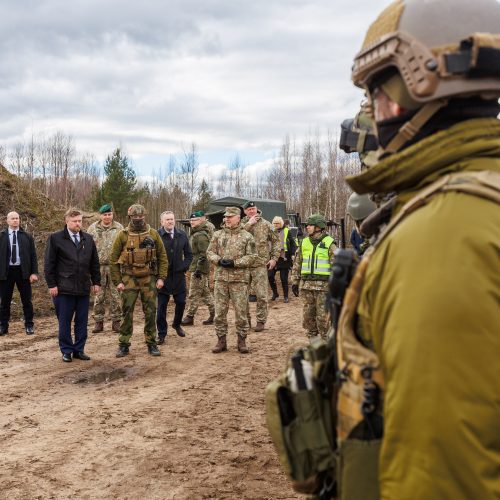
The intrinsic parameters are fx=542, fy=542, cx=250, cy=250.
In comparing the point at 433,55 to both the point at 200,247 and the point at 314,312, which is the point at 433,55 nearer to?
the point at 314,312

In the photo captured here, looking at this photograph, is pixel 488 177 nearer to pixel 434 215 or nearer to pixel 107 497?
pixel 434 215

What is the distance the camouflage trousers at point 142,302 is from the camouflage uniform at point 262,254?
2338 millimetres

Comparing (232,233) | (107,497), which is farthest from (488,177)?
(232,233)

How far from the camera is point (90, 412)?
547cm

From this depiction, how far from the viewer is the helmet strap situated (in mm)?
1239

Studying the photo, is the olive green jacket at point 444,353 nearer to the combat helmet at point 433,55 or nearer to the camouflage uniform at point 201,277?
the combat helmet at point 433,55

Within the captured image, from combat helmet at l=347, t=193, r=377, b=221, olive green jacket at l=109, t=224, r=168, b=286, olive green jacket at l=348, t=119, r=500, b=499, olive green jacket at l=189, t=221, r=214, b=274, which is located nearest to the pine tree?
olive green jacket at l=189, t=221, r=214, b=274

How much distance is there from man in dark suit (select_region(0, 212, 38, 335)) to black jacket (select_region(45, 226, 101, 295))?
212cm

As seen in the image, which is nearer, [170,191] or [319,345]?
[319,345]

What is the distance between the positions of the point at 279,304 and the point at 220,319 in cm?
514

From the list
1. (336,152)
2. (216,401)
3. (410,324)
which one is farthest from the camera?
(336,152)

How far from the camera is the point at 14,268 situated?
960 centimetres

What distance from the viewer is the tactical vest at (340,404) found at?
1179 mm

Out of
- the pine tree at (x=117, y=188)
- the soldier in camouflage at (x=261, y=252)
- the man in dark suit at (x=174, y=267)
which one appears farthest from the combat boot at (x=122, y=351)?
the pine tree at (x=117, y=188)
